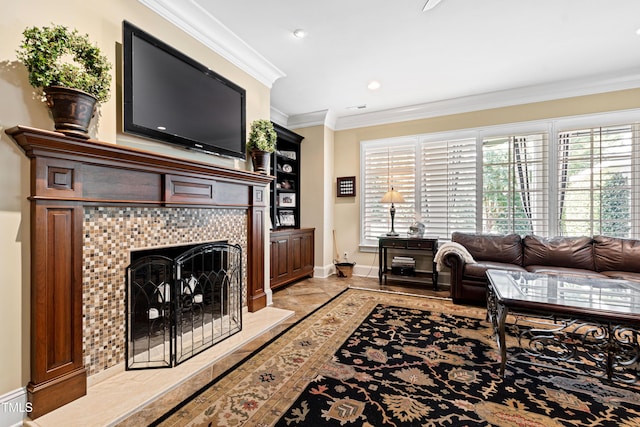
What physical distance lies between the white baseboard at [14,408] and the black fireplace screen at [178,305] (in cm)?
52

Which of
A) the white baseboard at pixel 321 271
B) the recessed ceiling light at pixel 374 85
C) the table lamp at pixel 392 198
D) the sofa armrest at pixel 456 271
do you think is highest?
the recessed ceiling light at pixel 374 85

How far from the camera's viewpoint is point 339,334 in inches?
102

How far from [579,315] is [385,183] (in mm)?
3393

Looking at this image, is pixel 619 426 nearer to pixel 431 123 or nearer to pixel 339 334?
pixel 339 334

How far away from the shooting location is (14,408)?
1446 millimetres

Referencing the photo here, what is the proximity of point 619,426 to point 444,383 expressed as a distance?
33.2 inches

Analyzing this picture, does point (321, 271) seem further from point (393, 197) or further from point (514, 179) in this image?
point (514, 179)

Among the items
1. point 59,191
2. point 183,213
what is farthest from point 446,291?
point 59,191

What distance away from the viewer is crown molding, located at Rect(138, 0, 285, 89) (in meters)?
2.27

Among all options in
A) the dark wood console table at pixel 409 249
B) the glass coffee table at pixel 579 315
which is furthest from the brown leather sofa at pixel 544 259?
the glass coffee table at pixel 579 315

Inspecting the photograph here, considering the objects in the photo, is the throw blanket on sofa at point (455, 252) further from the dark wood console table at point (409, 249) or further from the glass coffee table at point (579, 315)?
the glass coffee table at point (579, 315)

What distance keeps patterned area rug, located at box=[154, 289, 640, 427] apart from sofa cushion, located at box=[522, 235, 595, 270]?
1.68m

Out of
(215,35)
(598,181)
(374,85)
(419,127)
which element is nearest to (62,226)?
(215,35)

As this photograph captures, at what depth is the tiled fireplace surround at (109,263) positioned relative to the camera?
68.4 inches
